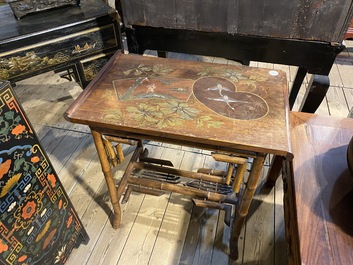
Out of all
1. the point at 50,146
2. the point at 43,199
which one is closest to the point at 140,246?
the point at 43,199

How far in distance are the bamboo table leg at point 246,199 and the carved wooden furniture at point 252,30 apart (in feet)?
2.20

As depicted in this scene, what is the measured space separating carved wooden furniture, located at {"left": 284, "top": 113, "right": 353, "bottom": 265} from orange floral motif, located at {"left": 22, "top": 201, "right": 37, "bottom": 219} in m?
0.94

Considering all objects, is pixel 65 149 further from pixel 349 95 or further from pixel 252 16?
pixel 349 95

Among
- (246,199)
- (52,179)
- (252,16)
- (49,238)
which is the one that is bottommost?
(49,238)

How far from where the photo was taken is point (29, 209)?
1002 millimetres

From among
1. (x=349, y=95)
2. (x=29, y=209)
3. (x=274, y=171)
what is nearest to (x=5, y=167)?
(x=29, y=209)

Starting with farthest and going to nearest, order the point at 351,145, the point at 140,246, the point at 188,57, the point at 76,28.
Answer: the point at 188,57
the point at 76,28
the point at 140,246
the point at 351,145

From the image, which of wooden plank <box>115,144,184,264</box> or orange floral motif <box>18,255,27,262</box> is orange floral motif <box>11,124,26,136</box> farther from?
wooden plank <box>115,144,184,264</box>

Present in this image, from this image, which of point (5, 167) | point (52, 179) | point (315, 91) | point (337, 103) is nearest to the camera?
point (5, 167)

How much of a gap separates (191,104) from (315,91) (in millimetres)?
756

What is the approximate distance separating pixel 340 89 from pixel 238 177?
2021 mm

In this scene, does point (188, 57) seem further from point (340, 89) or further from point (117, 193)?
point (117, 193)

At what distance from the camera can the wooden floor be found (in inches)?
55.3

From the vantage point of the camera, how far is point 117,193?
4.60 ft
